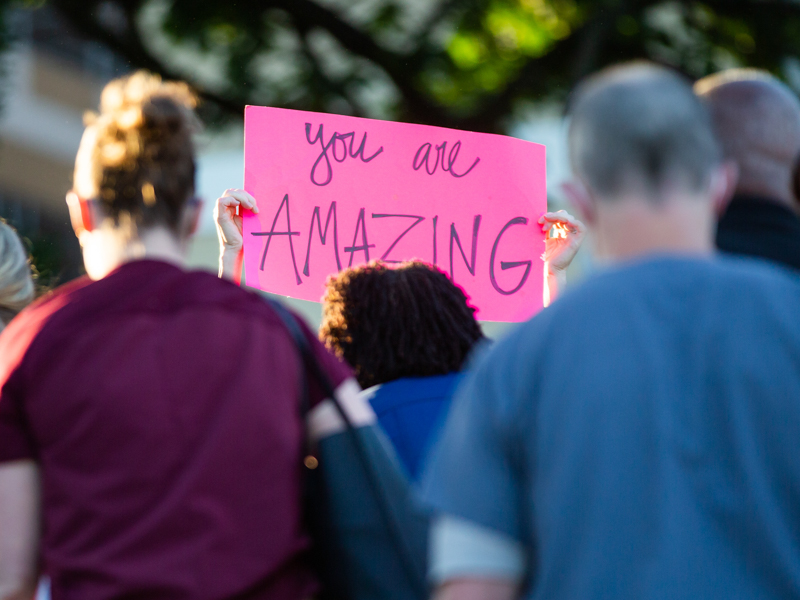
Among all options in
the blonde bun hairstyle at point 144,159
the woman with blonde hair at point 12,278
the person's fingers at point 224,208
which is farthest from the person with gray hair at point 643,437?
the woman with blonde hair at point 12,278

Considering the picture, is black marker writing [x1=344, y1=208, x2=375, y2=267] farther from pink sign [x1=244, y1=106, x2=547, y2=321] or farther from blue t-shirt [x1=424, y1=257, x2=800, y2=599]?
blue t-shirt [x1=424, y1=257, x2=800, y2=599]

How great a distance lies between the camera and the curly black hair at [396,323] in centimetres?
157

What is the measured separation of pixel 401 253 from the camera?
2.15 metres

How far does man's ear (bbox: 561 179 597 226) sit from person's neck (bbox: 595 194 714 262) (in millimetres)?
30

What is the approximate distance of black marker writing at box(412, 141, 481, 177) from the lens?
219cm

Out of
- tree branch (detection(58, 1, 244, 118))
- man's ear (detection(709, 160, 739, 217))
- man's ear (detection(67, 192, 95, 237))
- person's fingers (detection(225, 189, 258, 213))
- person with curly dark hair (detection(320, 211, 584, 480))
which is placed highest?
tree branch (detection(58, 1, 244, 118))

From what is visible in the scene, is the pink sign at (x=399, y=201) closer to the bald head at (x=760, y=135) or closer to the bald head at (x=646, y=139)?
the bald head at (x=760, y=135)

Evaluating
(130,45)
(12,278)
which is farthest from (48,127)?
(12,278)

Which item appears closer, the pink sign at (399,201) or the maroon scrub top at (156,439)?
the maroon scrub top at (156,439)

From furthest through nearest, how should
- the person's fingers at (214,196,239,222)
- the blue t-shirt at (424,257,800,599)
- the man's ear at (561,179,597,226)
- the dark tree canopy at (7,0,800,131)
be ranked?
the dark tree canopy at (7,0,800,131) → the person's fingers at (214,196,239,222) → the man's ear at (561,179,597,226) → the blue t-shirt at (424,257,800,599)

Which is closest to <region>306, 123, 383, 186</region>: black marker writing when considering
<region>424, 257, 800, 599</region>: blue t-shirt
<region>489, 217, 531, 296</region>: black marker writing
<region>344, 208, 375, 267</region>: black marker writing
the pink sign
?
the pink sign

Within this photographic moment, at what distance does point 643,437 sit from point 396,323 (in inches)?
31.1

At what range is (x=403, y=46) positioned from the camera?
5.52m

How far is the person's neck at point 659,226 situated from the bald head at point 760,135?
356 millimetres
